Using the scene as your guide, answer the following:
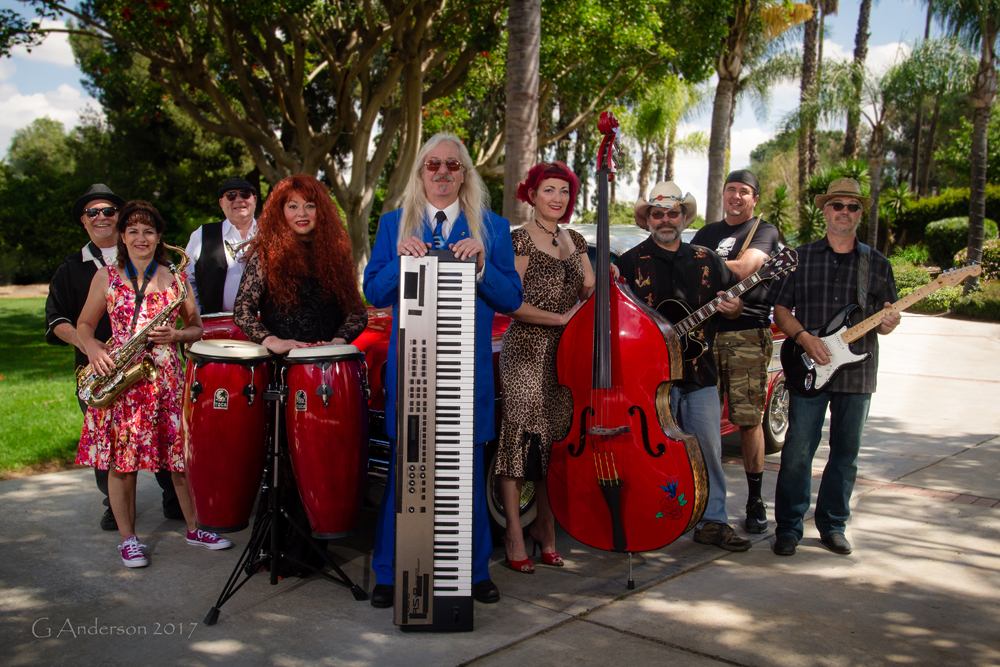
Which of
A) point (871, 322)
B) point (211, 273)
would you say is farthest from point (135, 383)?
point (871, 322)

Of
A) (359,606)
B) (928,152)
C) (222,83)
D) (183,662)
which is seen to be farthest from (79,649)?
(928,152)

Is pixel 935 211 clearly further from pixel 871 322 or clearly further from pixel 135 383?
pixel 135 383

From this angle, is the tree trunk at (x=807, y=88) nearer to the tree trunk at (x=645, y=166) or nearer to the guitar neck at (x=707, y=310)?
the tree trunk at (x=645, y=166)

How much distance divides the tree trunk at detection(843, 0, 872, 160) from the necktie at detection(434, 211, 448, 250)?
29942 millimetres

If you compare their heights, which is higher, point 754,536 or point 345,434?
point 345,434

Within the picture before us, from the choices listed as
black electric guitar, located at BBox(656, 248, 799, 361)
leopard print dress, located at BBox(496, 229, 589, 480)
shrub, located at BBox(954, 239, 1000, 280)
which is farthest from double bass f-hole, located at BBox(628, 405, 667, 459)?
shrub, located at BBox(954, 239, 1000, 280)

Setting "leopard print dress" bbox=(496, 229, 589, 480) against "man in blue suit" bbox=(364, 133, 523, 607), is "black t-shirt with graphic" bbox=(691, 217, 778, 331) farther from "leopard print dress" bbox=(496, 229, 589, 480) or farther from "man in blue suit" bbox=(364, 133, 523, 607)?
"man in blue suit" bbox=(364, 133, 523, 607)

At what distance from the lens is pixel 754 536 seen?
475 centimetres

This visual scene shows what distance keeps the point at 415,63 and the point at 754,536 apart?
11173 millimetres

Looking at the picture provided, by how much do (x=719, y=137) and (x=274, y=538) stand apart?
542 inches

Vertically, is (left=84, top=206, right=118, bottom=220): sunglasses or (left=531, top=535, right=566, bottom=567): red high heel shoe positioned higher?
(left=84, top=206, right=118, bottom=220): sunglasses

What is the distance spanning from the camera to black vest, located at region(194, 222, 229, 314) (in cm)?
543

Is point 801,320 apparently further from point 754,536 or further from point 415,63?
point 415,63

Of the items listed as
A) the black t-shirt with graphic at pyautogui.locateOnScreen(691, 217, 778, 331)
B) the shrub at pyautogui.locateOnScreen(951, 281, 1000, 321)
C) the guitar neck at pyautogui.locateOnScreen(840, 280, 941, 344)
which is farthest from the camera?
the shrub at pyautogui.locateOnScreen(951, 281, 1000, 321)
